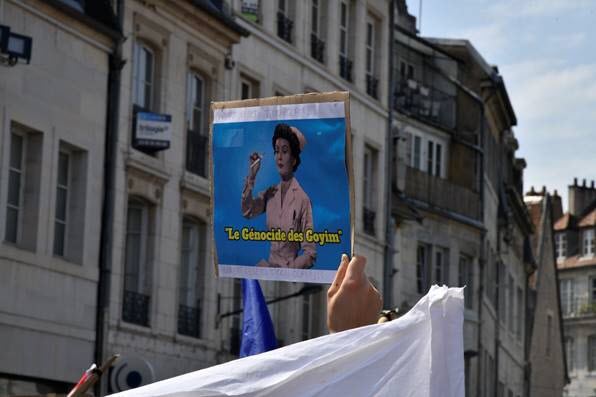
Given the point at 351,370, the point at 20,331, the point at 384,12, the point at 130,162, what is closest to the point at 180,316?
the point at 130,162

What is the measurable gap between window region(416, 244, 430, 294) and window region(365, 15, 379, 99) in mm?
5733

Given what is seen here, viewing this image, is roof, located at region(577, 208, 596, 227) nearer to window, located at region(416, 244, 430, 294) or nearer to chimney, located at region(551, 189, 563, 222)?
chimney, located at region(551, 189, 563, 222)

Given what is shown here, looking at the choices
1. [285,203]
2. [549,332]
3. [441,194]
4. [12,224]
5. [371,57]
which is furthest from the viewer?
[549,332]

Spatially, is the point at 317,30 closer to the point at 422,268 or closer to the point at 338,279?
the point at 422,268

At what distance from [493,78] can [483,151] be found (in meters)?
2.26

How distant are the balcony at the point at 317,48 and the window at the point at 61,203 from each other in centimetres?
1045

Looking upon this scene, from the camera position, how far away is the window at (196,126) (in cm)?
2898

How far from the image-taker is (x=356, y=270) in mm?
5699

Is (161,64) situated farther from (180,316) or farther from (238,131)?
(238,131)

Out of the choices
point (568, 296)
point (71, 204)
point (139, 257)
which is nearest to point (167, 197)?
point (139, 257)

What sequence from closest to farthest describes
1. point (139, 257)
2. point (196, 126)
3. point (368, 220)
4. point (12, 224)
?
point (12, 224) → point (139, 257) → point (196, 126) → point (368, 220)

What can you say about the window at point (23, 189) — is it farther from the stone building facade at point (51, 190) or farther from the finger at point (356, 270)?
the finger at point (356, 270)

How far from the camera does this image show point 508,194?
56.7 meters

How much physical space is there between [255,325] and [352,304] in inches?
65.4
